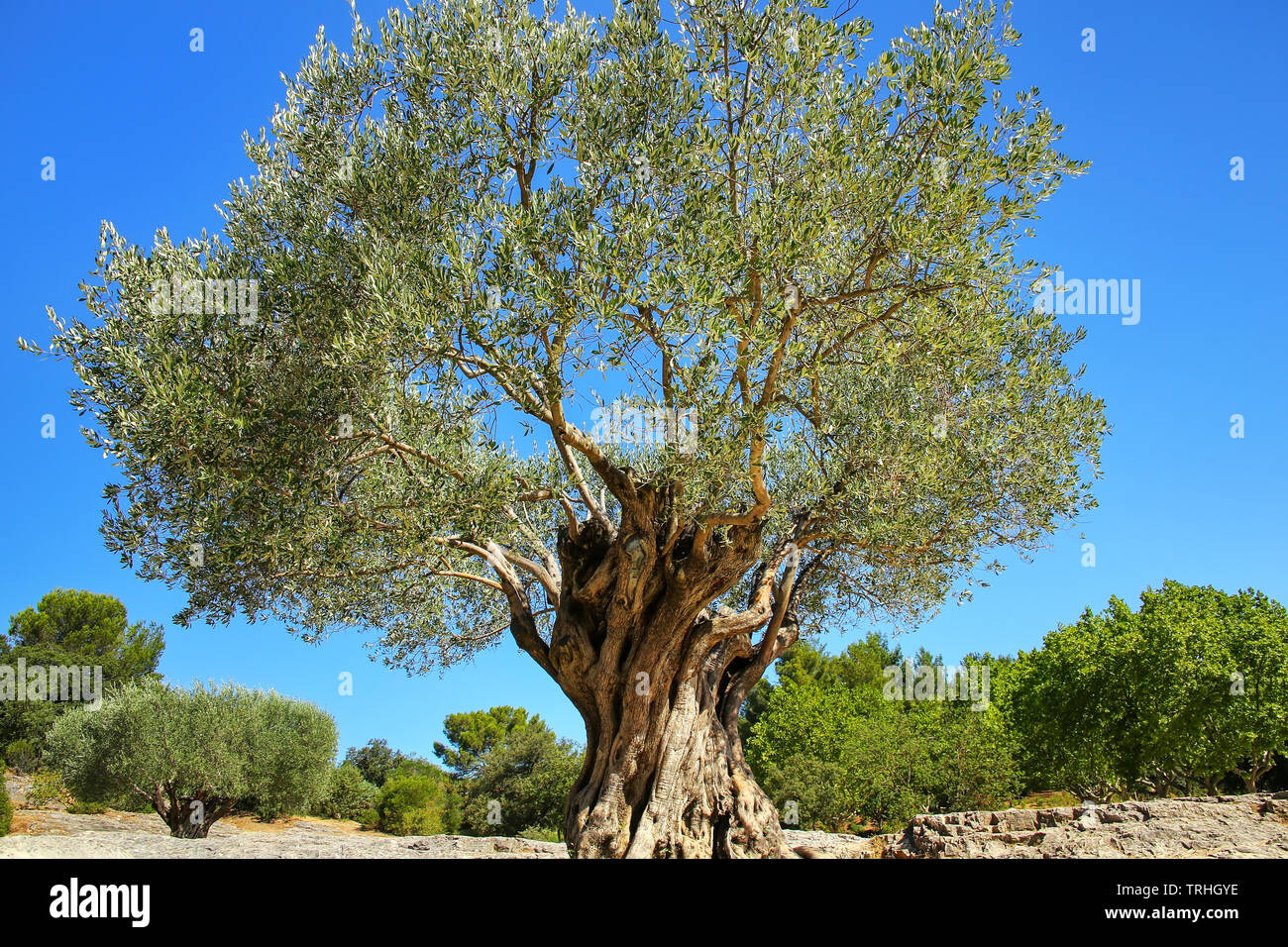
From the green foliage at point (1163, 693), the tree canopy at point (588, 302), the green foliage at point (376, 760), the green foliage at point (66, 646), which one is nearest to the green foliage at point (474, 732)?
the green foliage at point (376, 760)

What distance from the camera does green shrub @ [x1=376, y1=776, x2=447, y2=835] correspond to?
120 feet

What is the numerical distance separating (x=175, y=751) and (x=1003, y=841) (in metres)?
25.8

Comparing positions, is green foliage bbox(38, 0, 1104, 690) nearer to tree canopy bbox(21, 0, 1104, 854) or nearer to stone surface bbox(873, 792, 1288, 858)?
tree canopy bbox(21, 0, 1104, 854)

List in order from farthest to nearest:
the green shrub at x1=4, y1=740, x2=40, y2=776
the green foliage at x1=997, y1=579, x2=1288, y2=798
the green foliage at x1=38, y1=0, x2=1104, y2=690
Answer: the green shrub at x1=4, y1=740, x2=40, y2=776 < the green foliage at x1=997, y1=579, x2=1288, y2=798 < the green foliage at x1=38, y1=0, x2=1104, y2=690

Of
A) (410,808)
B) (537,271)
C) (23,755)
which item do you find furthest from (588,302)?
(23,755)

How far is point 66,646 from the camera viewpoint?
1951 inches

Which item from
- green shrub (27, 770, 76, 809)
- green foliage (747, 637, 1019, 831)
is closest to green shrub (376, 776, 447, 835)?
green shrub (27, 770, 76, 809)

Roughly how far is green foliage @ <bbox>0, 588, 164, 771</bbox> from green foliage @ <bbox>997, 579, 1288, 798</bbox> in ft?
160

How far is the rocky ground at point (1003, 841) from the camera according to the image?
11516mm

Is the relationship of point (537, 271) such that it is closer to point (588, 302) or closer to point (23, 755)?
point (588, 302)

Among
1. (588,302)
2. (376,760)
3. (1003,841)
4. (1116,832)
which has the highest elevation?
(588,302)

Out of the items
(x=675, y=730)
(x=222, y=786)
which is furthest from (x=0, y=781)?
(x=675, y=730)

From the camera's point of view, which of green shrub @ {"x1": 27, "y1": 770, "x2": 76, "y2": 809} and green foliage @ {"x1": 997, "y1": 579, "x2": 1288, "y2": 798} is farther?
green shrub @ {"x1": 27, "y1": 770, "x2": 76, "y2": 809}

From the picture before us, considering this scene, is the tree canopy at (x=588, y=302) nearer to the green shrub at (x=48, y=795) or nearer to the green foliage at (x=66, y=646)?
the green shrub at (x=48, y=795)
